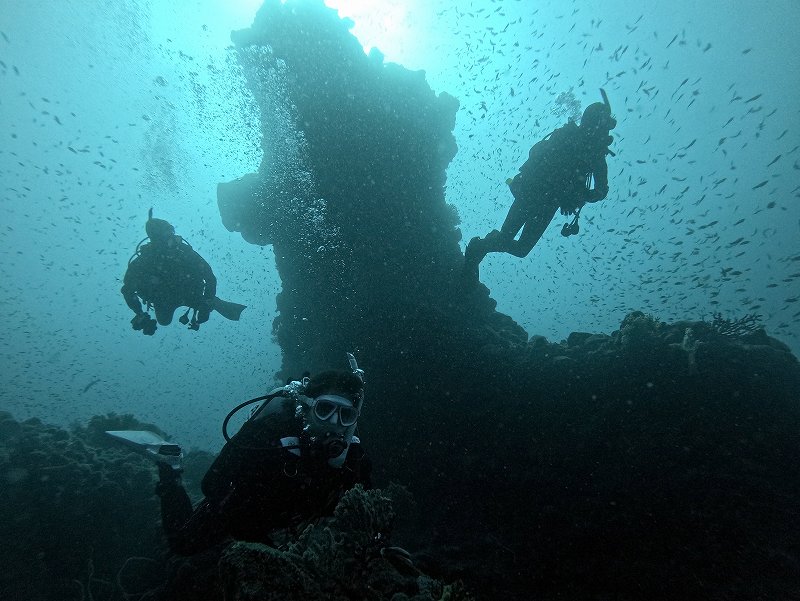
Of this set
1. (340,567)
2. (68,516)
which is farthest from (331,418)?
(68,516)

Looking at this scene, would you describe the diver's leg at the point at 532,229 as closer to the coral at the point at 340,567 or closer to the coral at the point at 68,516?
the coral at the point at 340,567

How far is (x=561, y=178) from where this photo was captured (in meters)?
7.48

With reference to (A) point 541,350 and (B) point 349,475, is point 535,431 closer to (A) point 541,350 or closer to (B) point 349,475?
(A) point 541,350

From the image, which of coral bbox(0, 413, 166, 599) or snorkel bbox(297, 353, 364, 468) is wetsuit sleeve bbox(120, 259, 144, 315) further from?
snorkel bbox(297, 353, 364, 468)

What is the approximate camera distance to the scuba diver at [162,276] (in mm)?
8766

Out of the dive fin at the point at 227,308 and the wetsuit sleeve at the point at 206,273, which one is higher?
the wetsuit sleeve at the point at 206,273

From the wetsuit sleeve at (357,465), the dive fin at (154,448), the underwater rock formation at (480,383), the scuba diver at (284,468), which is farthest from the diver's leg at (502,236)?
the dive fin at (154,448)

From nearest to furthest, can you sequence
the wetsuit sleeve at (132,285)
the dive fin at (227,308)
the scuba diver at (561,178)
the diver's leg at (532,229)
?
the scuba diver at (561,178) < the diver's leg at (532,229) < the wetsuit sleeve at (132,285) < the dive fin at (227,308)

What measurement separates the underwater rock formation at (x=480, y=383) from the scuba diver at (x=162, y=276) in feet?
9.73

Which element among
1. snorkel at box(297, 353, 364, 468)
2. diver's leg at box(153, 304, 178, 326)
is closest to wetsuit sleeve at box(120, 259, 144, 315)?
diver's leg at box(153, 304, 178, 326)

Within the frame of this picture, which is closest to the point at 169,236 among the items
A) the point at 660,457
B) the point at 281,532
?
the point at 281,532

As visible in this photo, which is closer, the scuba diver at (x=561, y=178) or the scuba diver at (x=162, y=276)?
the scuba diver at (x=561, y=178)

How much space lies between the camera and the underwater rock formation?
182 inches

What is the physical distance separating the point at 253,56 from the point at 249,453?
1287 cm
